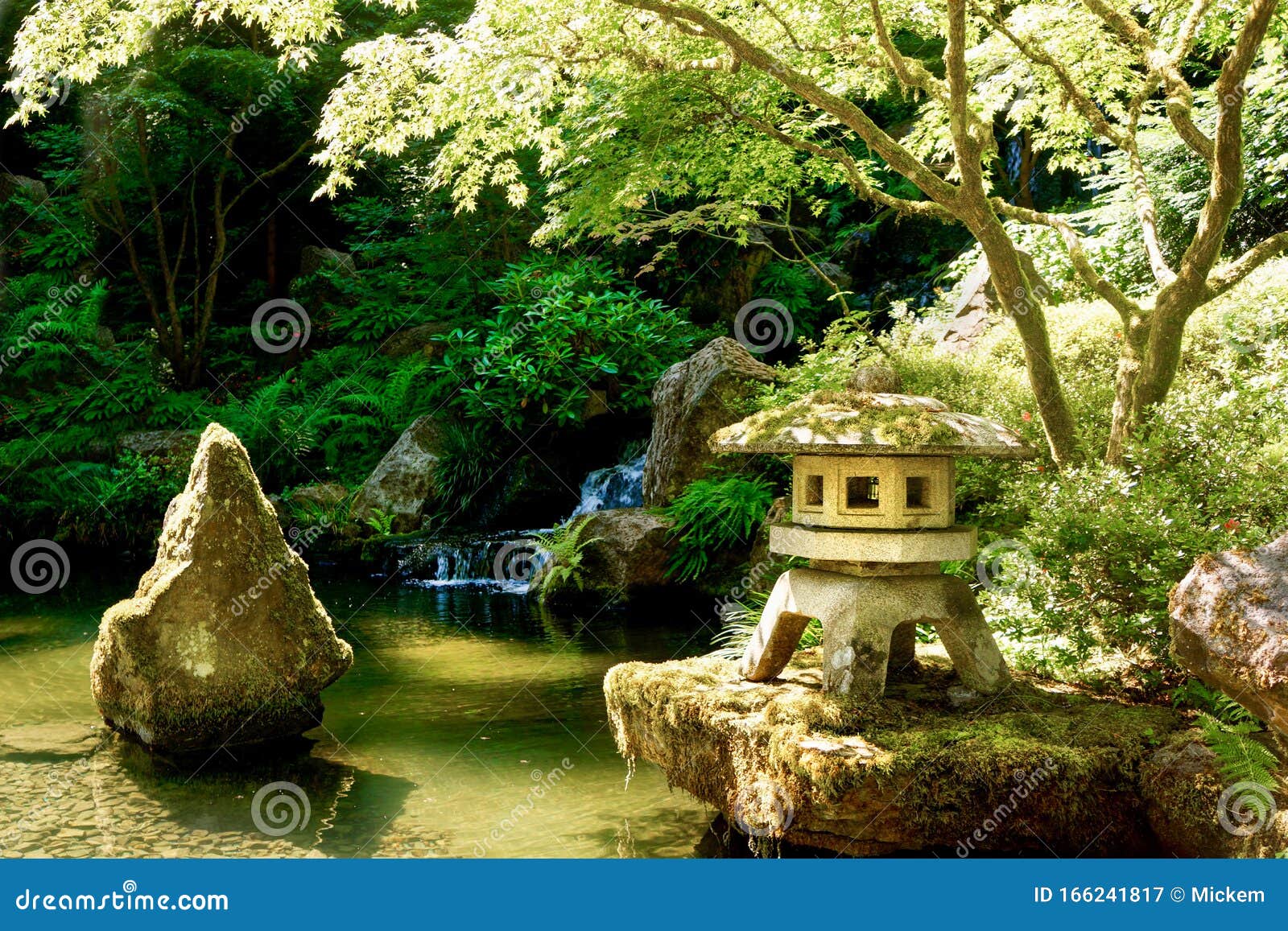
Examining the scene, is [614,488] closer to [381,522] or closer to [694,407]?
[694,407]

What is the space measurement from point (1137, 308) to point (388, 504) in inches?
439

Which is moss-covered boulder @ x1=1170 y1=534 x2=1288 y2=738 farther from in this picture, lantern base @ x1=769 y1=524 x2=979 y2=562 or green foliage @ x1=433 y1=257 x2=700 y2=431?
green foliage @ x1=433 y1=257 x2=700 y2=431

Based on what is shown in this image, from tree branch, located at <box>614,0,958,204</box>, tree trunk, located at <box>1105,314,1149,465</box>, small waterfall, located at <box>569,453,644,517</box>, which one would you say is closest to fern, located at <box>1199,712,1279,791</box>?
tree trunk, located at <box>1105,314,1149,465</box>

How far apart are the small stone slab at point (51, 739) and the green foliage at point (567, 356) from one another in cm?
860

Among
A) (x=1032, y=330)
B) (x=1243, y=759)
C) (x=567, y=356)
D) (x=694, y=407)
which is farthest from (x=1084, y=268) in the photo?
(x=567, y=356)

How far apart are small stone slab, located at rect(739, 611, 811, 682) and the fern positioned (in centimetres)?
195

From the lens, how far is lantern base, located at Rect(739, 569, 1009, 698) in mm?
5348

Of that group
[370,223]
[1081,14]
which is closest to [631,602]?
[1081,14]

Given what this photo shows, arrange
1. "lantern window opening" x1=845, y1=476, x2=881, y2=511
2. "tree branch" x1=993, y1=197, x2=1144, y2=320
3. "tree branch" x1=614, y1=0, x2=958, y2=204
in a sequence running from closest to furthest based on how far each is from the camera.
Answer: "lantern window opening" x1=845, y1=476, x2=881, y2=511
"tree branch" x1=614, y1=0, x2=958, y2=204
"tree branch" x1=993, y1=197, x2=1144, y2=320

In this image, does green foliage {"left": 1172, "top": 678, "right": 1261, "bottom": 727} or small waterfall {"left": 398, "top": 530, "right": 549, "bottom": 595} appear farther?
small waterfall {"left": 398, "top": 530, "right": 549, "bottom": 595}

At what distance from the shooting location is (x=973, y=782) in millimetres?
4652

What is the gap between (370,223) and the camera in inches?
894

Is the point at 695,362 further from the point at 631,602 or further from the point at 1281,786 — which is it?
the point at 1281,786

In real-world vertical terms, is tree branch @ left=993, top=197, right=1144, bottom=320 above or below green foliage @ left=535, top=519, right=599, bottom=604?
above
